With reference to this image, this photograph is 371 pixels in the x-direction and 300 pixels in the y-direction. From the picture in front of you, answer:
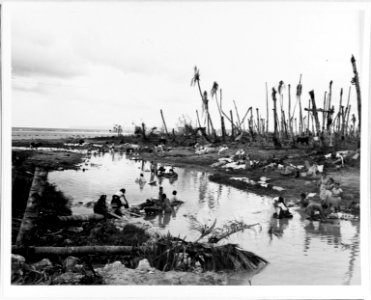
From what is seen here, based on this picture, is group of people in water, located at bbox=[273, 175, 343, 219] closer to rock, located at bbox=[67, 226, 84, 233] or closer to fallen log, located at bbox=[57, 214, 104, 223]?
fallen log, located at bbox=[57, 214, 104, 223]

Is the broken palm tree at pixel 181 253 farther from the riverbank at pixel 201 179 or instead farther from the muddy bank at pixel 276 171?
the muddy bank at pixel 276 171

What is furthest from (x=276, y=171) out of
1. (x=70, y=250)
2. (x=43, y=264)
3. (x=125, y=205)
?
(x=43, y=264)

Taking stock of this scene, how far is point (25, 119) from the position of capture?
2.63 metres

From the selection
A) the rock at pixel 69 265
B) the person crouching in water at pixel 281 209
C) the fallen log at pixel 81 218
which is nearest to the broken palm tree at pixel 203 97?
the person crouching in water at pixel 281 209

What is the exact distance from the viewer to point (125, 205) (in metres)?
2.65

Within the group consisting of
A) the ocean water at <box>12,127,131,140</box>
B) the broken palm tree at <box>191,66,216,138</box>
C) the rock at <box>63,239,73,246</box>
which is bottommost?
the rock at <box>63,239,73,246</box>

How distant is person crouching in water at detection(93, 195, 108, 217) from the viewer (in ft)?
8.64

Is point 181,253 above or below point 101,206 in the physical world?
below

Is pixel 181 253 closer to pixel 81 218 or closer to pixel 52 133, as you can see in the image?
pixel 81 218

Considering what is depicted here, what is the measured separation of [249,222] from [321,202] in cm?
46

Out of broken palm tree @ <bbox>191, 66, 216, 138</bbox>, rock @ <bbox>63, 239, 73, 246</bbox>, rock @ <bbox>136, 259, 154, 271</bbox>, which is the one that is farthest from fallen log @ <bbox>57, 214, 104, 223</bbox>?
broken palm tree @ <bbox>191, 66, 216, 138</bbox>

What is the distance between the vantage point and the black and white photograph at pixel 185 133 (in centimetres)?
258

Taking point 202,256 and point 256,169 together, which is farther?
point 256,169

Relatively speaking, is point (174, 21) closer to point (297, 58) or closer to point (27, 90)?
point (297, 58)
